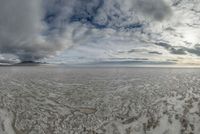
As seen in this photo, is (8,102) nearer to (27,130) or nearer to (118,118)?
(27,130)

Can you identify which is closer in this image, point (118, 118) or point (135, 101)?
point (118, 118)

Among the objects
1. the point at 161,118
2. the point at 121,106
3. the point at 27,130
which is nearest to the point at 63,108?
the point at 27,130

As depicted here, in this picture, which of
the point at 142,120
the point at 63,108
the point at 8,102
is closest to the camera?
the point at 142,120

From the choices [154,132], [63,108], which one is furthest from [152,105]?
[63,108]

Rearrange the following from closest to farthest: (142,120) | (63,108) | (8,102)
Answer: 1. (142,120)
2. (63,108)
3. (8,102)

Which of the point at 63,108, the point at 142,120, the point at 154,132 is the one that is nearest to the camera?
the point at 154,132

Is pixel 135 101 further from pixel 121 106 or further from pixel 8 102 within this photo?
pixel 8 102

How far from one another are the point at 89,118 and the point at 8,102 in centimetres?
857

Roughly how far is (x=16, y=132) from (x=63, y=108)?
14.2 feet

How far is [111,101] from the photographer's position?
1448 centimetres

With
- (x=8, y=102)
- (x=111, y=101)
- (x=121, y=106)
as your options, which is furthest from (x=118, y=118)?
(x=8, y=102)

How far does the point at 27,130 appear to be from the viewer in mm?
8695

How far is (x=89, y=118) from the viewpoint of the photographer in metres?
10.4

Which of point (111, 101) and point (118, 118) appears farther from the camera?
point (111, 101)
